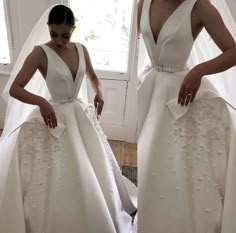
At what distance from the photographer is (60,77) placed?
3.84ft

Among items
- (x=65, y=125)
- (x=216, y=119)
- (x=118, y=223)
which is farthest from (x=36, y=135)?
(x=216, y=119)

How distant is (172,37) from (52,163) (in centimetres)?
65

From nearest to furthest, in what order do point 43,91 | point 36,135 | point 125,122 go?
point 36,135
point 43,91
point 125,122

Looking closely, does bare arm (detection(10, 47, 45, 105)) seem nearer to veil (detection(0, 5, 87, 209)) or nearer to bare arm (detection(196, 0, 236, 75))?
veil (detection(0, 5, 87, 209))

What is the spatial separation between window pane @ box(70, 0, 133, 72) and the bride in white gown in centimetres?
100

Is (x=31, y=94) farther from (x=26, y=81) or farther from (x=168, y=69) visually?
(x=168, y=69)

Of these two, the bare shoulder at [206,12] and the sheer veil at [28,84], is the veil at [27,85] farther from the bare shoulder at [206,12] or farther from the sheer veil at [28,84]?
the bare shoulder at [206,12]

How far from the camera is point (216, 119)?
1006 mm

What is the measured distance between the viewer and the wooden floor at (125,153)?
2.24 meters

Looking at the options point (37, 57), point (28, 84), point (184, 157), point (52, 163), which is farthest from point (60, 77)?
point (184, 157)

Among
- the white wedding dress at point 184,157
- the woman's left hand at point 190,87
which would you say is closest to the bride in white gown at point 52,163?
the white wedding dress at point 184,157

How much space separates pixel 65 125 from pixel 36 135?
0.12m

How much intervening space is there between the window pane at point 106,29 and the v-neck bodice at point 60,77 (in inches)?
37.5

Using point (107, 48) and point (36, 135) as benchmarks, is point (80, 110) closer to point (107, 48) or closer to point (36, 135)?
point (36, 135)
